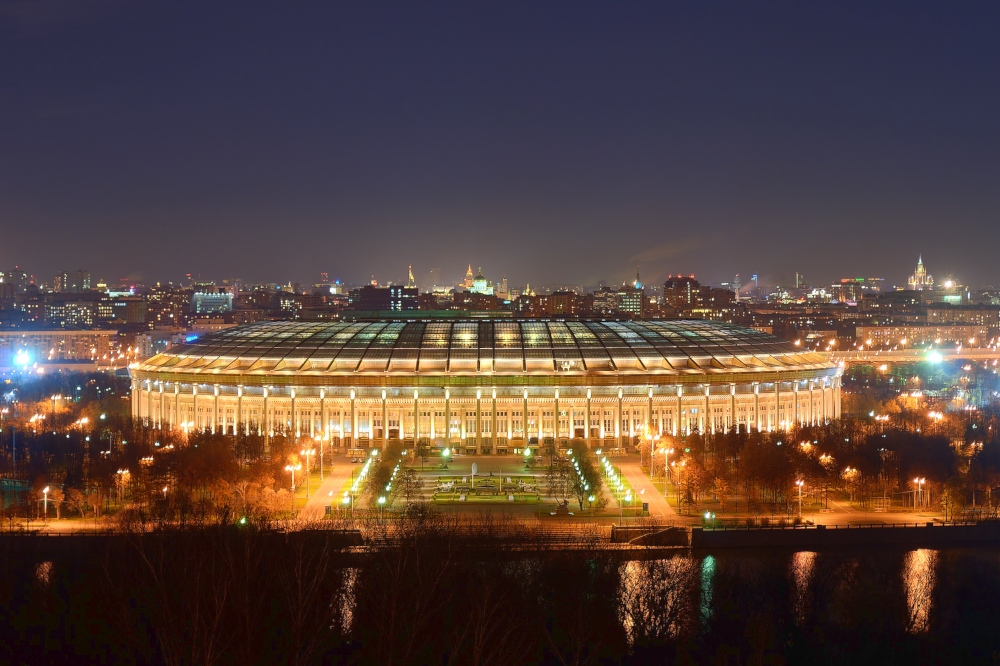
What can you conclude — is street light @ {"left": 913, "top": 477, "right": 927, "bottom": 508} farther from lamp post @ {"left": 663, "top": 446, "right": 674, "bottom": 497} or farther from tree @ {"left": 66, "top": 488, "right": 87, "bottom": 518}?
tree @ {"left": 66, "top": 488, "right": 87, "bottom": 518}

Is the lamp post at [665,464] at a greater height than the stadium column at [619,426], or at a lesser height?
lesser

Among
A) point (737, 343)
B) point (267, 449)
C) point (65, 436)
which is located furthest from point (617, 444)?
point (65, 436)

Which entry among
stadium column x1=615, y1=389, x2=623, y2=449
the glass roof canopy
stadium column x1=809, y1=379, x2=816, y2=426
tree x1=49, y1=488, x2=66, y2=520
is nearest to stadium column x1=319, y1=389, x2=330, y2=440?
the glass roof canopy

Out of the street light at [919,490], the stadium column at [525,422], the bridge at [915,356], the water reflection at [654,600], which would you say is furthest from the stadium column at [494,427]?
the bridge at [915,356]

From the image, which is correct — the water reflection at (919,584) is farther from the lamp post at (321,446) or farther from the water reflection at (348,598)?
the lamp post at (321,446)

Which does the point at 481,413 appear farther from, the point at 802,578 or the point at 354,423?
the point at 802,578

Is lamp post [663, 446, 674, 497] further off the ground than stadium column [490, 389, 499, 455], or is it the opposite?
stadium column [490, 389, 499, 455]

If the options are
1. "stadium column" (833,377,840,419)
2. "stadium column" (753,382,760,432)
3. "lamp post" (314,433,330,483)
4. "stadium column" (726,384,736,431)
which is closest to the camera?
"lamp post" (314,433,330,483)
